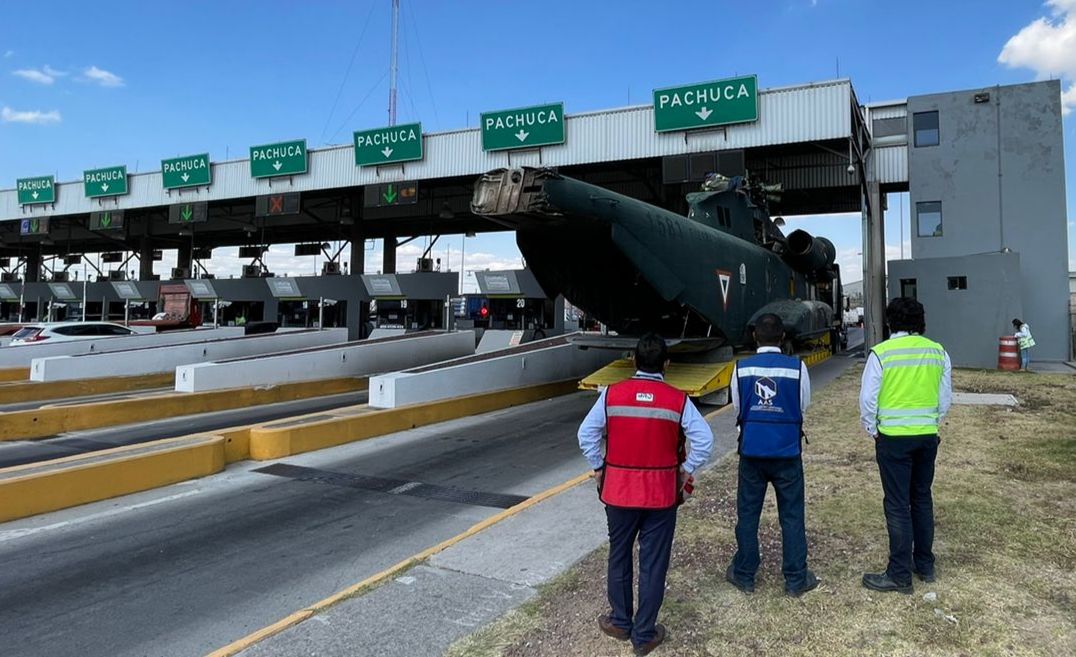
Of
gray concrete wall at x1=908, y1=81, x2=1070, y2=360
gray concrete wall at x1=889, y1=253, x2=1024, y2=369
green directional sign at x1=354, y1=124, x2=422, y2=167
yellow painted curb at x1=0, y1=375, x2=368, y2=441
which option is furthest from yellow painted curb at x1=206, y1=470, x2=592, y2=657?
green directional sign at x1=354, y1=124, x2=422, y2=167

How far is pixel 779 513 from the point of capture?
13.0 feet

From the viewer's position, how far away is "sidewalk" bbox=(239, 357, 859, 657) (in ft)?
12.0

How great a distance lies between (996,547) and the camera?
4617 millimetres

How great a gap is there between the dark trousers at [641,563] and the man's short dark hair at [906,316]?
6.83ft

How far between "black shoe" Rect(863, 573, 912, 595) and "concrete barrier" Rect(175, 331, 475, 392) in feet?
44.5

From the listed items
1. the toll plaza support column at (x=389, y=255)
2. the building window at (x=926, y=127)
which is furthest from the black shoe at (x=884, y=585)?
the toll plaza support column at (x=389, y=255)

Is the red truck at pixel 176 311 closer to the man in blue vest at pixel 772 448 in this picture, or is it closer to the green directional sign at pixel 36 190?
the green directional sign at pixel 36 190

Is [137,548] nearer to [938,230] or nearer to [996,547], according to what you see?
[996,547]

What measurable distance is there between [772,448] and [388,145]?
2468 centimetres

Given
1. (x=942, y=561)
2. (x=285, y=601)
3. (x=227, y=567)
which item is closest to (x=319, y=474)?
(x=227, y=567)

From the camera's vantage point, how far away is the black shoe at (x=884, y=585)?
3957 millimetres

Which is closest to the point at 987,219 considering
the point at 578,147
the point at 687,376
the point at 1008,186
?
the point at 1008,186

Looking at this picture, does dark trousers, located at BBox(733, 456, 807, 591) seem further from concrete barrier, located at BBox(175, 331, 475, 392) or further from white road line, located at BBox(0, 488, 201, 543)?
concrete barrier, located at BBox(175, 331, 475, 392)

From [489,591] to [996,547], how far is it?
12.1 ft
